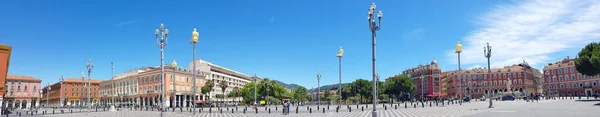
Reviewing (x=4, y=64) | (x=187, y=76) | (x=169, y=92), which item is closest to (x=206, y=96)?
(x=187, y=76)

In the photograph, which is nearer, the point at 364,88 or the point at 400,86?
the point at 364,88

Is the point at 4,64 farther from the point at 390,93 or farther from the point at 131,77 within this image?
the point at 390,93

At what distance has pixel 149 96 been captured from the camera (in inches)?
3150

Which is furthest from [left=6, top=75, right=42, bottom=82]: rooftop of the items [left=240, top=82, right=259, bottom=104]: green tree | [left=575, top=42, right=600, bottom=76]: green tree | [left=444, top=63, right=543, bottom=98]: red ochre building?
[left=575, top=42, right=600, bottom=76]: green tree

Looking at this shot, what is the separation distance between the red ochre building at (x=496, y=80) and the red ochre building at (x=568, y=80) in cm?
584

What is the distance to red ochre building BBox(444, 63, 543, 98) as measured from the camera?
4220 inches

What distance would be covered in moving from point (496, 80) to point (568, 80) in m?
16.8

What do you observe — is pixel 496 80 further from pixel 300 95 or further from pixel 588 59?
pixel 588 59

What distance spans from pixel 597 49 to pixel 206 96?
73.5m

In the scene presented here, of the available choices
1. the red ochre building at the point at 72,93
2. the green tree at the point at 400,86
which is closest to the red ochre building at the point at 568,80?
the green tree at the point at 400,86

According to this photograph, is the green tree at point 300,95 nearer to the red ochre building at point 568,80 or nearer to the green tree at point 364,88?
the green tree at point 364,88

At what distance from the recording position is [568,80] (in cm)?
10150

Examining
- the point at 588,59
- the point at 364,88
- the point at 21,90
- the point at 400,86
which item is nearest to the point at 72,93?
the point at 21,90

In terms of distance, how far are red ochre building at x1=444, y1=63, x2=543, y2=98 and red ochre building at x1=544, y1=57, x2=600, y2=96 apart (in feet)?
19.2
